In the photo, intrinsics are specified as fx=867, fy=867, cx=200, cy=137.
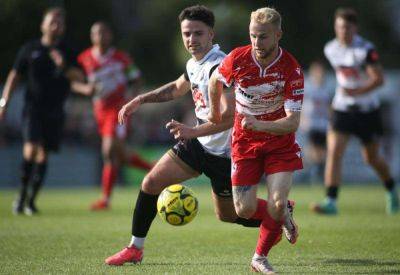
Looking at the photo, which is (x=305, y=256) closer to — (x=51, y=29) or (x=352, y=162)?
(x=51, y=29)

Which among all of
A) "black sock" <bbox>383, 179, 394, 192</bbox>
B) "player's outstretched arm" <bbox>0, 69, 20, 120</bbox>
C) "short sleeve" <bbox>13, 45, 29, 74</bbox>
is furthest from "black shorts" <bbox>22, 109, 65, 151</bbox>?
"black sock" <bbox>383, 179, 394, 192</bbox>

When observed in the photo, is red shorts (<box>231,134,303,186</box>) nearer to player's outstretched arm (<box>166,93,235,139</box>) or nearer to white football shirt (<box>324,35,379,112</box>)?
player's outstretched arm (<box>166,93,235,139</box>)

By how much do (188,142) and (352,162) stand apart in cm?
1732

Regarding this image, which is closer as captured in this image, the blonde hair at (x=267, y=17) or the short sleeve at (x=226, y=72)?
the blonde hair at (x=267, y=17)

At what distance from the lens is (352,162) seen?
980 inches

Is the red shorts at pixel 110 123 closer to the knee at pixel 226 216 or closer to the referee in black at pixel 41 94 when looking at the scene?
the referee in black at pixel 41 94

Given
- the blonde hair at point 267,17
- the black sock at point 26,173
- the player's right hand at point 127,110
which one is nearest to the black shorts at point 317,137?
the black sock at point 26,173

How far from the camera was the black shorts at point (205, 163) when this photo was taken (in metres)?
8.09

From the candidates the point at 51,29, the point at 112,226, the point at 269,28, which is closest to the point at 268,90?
the point at 269,28

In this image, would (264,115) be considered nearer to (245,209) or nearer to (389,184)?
(245,209)

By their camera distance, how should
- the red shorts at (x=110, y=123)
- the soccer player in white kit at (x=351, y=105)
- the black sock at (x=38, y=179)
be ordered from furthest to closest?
the red shorts at (x=110, y=123) < the black sock at (x=38, y=179) < the soccer player in white kit at (x=351, y=105)

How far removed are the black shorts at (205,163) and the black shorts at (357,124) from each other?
536cm

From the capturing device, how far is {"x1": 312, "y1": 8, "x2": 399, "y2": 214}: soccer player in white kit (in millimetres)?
12812

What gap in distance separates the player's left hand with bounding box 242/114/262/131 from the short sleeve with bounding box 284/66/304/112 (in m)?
0.37
